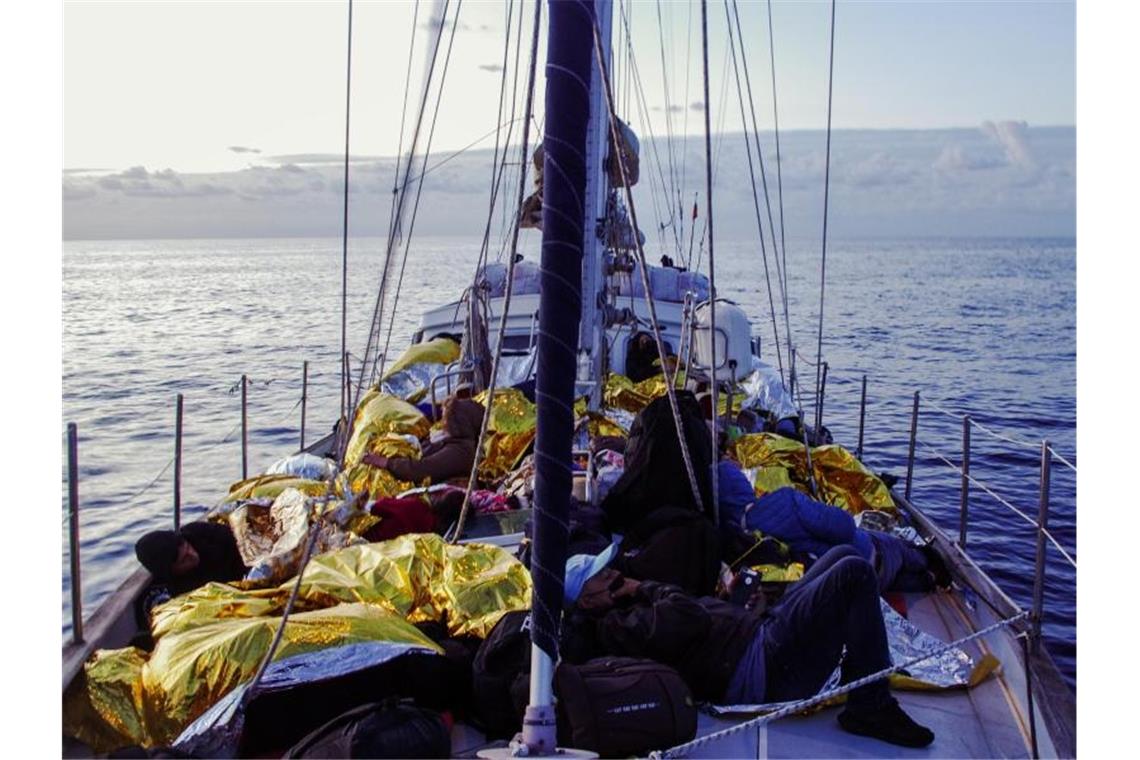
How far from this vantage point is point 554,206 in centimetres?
288

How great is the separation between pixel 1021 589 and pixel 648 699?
7.75 meters

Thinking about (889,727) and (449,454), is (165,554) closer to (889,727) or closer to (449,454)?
(449,454)

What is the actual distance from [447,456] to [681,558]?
9.90ft

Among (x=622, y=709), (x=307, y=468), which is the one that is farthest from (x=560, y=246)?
(x=307, y=468)

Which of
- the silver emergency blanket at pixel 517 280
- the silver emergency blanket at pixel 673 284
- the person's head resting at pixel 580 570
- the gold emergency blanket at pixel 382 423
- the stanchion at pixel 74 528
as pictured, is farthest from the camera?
the silver emergency blanket at pixel 673 284

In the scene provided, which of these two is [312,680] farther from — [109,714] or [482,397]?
[482,397]

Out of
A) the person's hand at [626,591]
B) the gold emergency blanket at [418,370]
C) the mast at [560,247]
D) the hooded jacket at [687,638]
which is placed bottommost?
the hooded jacket at [687,638]

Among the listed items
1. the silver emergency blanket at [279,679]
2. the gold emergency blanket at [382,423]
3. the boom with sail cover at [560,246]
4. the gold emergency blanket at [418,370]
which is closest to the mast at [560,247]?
the boom with sail cover at [560,246]

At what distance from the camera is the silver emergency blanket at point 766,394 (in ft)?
36.2

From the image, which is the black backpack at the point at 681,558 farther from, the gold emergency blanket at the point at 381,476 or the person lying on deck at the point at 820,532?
the gold emergency blanket at the point at 381,476

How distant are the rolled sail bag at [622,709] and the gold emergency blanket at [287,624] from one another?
757 millimetres

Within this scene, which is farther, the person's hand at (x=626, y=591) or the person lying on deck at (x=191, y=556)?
the person lying on deck at (x=191, y=556)

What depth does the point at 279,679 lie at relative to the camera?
379 cm

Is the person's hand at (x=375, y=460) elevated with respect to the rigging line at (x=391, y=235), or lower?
lower
